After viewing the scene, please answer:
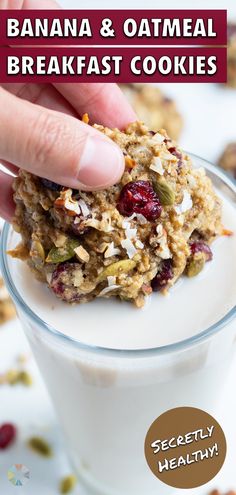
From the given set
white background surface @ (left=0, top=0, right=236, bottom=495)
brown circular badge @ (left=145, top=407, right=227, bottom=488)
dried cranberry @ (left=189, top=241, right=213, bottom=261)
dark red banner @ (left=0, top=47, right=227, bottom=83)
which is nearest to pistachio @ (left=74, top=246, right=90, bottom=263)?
dried cranberry @ (left=189, top=241, right=213, bottom=261)

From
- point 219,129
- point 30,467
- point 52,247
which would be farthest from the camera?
point 219,129

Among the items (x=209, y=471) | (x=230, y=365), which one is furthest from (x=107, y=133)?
(x=209, y=471)

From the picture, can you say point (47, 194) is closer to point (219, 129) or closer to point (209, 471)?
point (209, 471)

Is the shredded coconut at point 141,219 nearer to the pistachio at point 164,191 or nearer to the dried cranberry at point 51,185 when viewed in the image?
the pistachio at point 164,191

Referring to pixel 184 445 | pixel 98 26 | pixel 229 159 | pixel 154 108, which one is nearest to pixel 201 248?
pixel 184 445

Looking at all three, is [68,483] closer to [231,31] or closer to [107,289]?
[107,289]

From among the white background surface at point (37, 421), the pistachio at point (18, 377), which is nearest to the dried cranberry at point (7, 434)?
the white background surface at point (37, 421)
